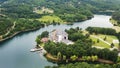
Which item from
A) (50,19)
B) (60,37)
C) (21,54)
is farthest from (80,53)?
(50,19)

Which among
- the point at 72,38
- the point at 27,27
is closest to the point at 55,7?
the point at 27,27

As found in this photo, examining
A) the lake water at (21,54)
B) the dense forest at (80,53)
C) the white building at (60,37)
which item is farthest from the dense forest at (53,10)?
the dense forest at (80,53)

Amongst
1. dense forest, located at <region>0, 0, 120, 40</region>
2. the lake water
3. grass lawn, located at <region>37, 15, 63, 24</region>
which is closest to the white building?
the lake water

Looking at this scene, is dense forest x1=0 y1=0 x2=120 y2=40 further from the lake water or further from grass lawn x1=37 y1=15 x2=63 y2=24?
the lake water

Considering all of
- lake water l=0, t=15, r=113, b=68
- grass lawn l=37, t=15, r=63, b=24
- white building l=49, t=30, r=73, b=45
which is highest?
white building l=49, t=30, r=73, b=45

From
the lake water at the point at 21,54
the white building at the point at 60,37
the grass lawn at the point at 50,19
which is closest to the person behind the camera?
the lake water at the point at 21,54

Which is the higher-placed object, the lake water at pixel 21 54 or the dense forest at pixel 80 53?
the dense forest at pixel 80 53

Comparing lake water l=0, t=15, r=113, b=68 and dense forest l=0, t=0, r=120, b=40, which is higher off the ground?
dense forest l=0, t=0, r=120, b=40

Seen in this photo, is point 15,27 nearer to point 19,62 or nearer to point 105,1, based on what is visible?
point 19,62

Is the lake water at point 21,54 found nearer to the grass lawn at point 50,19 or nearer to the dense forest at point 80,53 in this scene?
the dense forest at point 80,53

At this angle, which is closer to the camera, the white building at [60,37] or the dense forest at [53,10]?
the white building at [60,37]

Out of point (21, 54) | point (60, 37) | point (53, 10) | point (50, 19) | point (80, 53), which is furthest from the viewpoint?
point (53, 10)

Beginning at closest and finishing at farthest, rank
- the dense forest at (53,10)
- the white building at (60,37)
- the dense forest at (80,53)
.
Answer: the dense forest at (80,53) < the white building at (60,37) < the dense forest at (53,10)

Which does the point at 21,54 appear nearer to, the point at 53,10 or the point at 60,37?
the point at 60,37
